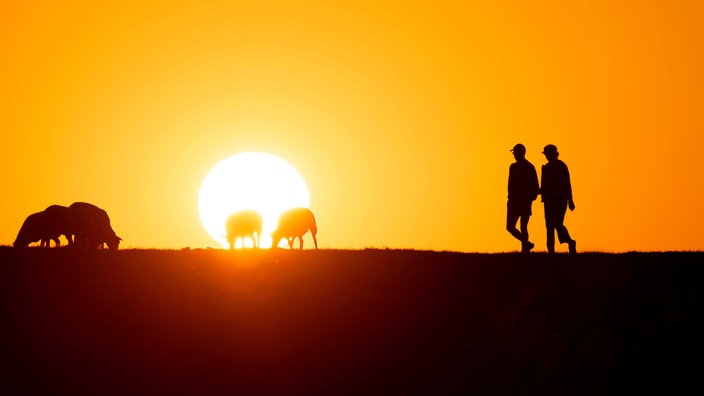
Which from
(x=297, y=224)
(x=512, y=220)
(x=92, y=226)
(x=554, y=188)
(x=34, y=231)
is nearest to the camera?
(x=554, y=188)

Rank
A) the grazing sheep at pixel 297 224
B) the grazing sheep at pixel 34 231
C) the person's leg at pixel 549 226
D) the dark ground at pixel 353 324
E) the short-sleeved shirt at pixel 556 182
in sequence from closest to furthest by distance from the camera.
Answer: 1. the dark ground at pixel 353 324
2. the short-sleeved shirt at pixel 556 182
3. the person's leg at pixel 549 226
4. the grazing sheep at pixel 34 231
5. the grazing sheep at pixel 297 224

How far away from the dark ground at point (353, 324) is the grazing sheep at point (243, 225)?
8.22 m

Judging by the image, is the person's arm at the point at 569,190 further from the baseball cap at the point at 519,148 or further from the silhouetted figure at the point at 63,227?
the silhouetted figure at the point at 63,227

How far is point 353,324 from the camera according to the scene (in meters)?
30.8

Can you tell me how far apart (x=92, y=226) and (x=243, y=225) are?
572 centimetres

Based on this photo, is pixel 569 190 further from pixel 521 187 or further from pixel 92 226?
pixel 92 226

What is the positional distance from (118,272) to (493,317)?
1153 centimetres

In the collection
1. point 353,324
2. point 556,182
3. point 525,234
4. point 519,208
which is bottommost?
point 353,324

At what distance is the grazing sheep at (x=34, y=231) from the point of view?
130 ft

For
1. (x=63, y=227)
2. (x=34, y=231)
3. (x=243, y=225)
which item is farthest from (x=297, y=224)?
(x=34, y=231)

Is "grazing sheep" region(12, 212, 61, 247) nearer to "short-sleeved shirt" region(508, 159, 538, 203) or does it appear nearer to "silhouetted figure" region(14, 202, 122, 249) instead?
"silhouetted figure" region(14, 202, 122, 249)

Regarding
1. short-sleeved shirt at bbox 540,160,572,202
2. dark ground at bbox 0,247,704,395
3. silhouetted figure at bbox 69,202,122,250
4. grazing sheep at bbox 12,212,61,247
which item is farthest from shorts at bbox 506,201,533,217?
grazing sheep at bbox 12,212,61,247

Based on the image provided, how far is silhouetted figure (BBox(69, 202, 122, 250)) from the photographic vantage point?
4062 centimetres

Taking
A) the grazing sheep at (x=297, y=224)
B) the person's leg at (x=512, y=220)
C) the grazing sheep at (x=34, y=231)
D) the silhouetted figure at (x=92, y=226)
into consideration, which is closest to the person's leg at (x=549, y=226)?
the person's leg at (x=512, y=220)
